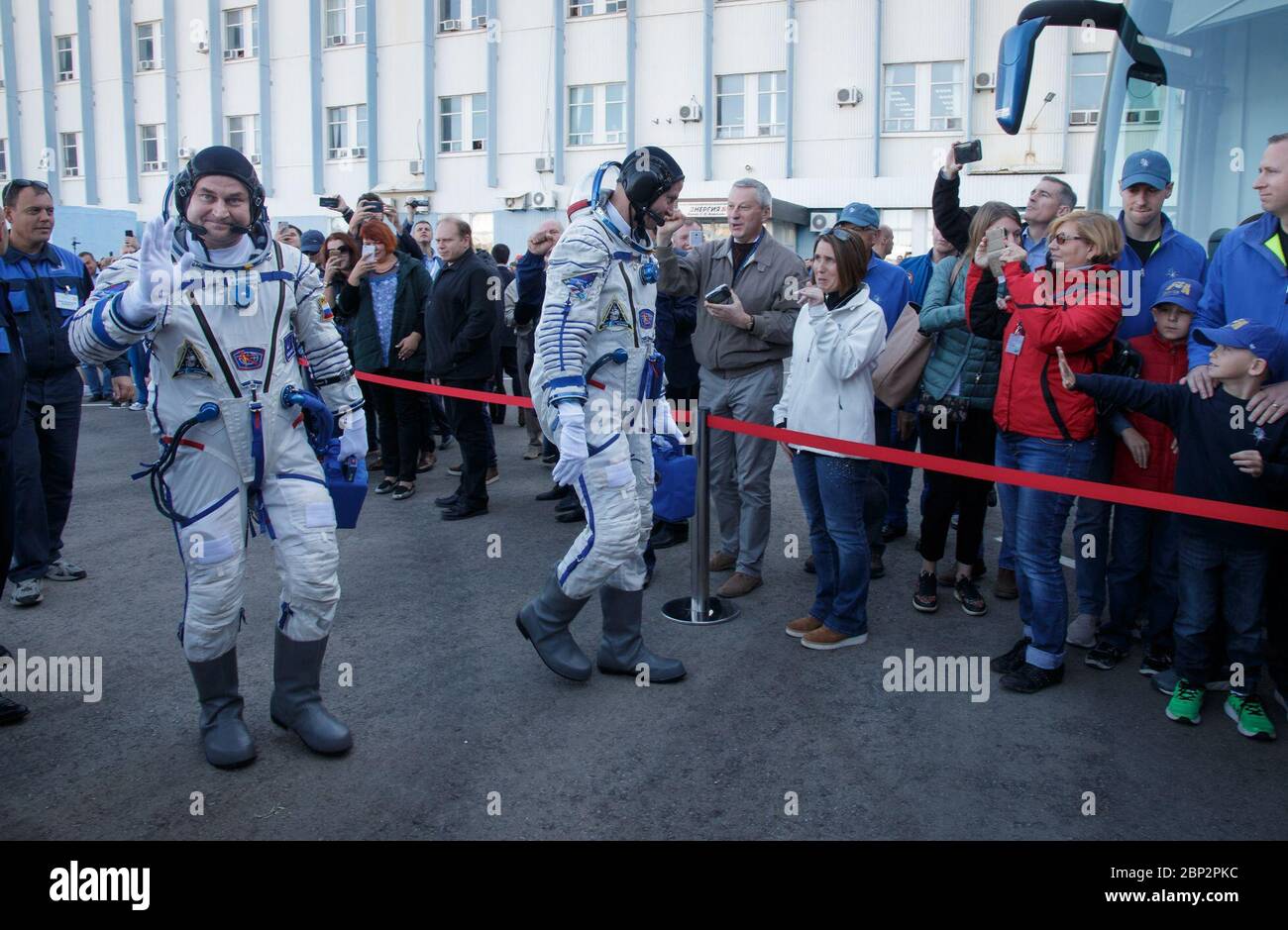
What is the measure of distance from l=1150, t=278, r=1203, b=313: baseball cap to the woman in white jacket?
1.24 meters

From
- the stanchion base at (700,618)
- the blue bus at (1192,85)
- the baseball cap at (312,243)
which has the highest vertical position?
the blue bus at (1192,85)

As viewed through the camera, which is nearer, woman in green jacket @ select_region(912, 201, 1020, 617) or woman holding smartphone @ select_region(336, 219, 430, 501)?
woman in green jacket @ select_region(912, 201, 1020, 617)

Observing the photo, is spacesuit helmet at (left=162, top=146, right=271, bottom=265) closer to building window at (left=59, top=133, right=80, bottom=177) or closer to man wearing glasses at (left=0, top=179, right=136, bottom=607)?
man wearing glasses at (left=0, top=179, right=136, bottom=607)

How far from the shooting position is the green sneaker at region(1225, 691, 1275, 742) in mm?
3928

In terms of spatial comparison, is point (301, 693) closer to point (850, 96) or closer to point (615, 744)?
point (615, 744)

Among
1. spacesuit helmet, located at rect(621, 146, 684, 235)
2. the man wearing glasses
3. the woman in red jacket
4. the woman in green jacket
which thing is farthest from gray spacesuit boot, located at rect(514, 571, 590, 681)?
the man wearing glasses

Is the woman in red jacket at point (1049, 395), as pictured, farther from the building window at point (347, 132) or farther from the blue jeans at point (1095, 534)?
the building window at point (347, 132)

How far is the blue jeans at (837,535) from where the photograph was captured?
4785mm

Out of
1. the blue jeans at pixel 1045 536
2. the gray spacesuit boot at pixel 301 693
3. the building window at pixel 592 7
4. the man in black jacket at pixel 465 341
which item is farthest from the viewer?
the building window at pixel 592 7

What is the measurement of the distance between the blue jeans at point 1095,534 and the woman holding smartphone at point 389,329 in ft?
17.5

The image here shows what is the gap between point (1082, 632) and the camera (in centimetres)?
502

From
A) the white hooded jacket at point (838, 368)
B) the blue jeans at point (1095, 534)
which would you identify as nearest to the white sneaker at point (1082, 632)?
the blue jeans at point (1095, 534)

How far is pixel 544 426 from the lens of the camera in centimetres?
431

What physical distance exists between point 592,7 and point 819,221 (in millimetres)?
8770
